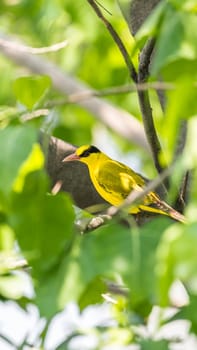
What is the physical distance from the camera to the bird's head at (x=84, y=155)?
129 inches

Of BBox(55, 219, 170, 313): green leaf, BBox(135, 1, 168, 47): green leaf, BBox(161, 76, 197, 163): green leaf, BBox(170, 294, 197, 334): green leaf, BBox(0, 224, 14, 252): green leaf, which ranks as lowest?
BBox(170, 294, 197, 334): green leaf

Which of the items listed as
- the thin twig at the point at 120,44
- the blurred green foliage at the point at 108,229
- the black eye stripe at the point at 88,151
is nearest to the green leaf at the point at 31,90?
the blurred green foliage at the point at 108,229

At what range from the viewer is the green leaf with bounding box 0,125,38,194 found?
4.98ft

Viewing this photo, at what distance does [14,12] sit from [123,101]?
95cm

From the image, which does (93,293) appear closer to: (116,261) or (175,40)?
(116,261)

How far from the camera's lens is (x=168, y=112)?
1.41m

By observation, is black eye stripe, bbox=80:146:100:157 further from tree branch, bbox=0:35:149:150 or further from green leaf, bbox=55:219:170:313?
green leaf, bbox=55:219:170:313

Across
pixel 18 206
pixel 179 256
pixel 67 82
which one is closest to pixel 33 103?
pixel 18 206

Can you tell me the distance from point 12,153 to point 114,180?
8.09 ft

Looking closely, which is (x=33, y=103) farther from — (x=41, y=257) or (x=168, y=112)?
(x=168, y=112)

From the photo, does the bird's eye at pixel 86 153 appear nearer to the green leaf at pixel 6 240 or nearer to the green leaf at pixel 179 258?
the green leaf at pixel 6 240

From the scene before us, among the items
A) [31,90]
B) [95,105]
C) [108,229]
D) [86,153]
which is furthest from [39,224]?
[95,105]

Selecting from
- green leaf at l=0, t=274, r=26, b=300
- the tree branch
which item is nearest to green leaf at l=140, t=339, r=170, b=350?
green leaf at l=0, t=274, r=26, b=300

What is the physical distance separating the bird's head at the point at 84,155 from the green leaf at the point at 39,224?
1.42 m
